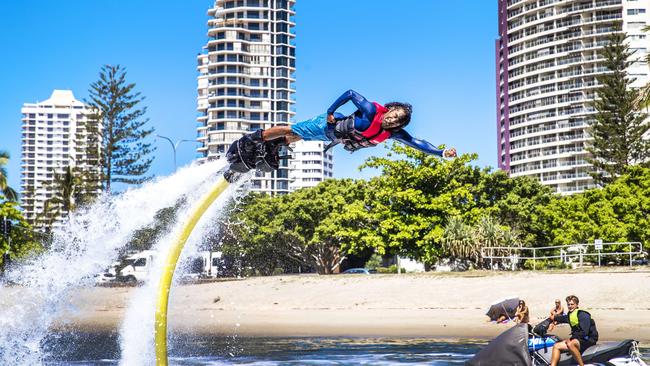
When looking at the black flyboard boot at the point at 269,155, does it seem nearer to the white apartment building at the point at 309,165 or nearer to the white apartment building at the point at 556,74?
the white apartment building at the point at 556,74

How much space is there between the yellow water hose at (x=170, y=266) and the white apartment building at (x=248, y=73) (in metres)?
124

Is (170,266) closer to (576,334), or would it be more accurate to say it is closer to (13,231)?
(576,334)

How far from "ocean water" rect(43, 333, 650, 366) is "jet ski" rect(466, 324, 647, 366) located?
3.85 meters

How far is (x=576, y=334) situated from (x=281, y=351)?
948 cm

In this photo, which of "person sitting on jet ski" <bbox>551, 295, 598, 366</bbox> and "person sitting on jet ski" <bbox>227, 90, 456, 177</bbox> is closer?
"person sitting on jet ski" <bbox>227, 90, 456, 177</bbox>

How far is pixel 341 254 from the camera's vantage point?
6281 cm

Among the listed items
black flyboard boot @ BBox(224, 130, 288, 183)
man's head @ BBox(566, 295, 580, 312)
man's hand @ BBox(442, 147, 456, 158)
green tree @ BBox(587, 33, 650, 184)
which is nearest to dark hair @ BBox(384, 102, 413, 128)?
man's hand @ BBox(442, 147, 456, 158)

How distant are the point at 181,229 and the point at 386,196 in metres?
38.6

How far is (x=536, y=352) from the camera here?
15.5m

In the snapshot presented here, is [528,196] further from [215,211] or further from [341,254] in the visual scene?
[215,211]

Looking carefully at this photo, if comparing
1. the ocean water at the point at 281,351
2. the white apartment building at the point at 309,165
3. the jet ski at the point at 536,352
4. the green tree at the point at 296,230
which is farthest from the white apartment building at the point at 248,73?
the jet ski at the point at 536,352

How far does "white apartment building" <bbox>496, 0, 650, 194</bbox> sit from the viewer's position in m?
116

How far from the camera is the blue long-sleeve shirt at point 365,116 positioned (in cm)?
976

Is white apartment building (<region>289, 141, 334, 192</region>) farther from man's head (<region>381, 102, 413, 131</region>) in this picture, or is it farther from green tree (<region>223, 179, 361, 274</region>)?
man's head (<region>381, 102, 413, 131</region>)
